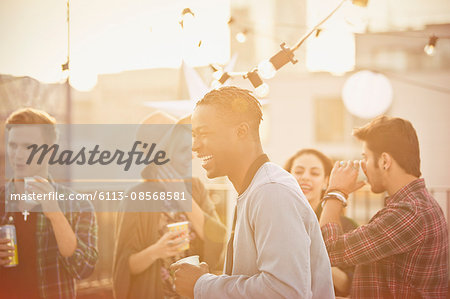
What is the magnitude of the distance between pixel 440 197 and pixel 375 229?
11.5 feet

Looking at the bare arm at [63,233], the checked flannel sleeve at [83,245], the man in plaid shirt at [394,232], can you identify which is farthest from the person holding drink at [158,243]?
the man in plaid shirt at [394,232]

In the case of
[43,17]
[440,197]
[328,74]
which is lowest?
[440,197]

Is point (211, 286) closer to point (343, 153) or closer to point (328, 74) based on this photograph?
point (328, 74)

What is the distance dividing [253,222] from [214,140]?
27 centimetres

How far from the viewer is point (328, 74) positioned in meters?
14.3

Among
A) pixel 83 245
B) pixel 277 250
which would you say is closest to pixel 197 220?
pixel 83 245

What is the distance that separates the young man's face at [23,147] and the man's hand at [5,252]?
363 millimetres

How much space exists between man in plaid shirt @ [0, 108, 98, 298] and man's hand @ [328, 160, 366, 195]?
46.2 inches

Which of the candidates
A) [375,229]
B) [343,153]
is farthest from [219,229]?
[343,153]

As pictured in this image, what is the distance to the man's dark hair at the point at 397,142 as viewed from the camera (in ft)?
5.57

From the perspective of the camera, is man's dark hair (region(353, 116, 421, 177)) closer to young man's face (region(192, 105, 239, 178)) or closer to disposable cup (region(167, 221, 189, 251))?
young man's face (region(192, 105, 239, 178))

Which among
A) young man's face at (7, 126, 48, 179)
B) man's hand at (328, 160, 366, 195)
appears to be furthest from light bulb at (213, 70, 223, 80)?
young man's face at (7, 126, 48, 179)

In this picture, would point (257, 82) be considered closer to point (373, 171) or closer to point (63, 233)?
point (373, 171)

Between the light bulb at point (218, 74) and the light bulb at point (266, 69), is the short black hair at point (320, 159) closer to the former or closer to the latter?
the light bulb at point (266, 69)
